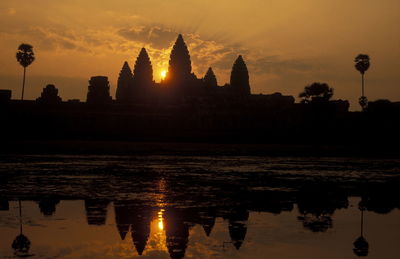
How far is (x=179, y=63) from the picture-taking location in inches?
5290

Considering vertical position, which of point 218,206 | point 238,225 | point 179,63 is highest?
point 179,63

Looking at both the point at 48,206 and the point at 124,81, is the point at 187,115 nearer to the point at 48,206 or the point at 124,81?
the point at 124,81

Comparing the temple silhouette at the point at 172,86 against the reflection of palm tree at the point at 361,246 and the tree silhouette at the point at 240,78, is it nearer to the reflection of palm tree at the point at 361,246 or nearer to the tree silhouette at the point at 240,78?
the tree silhouette at the point at 240,78

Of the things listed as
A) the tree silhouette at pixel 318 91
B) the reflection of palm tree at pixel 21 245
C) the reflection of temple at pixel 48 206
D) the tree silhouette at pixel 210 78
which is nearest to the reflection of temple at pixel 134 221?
the reflection of temple at pixel 48 206

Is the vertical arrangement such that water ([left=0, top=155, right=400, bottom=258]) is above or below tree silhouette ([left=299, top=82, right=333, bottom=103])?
below

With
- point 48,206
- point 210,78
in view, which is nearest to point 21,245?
point 48,206

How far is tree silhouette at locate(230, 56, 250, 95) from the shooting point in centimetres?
14212

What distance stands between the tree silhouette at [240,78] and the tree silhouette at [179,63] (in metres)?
13.7

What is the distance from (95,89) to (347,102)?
57183 millimetres

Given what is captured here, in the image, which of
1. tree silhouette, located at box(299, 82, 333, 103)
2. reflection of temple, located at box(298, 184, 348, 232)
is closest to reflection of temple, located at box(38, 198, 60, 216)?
reflection of temple, located at box(298, 184, 348, 232)

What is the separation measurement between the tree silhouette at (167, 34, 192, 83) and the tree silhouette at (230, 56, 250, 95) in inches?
541

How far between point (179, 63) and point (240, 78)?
17.4 m

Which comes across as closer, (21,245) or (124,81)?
(21,245)

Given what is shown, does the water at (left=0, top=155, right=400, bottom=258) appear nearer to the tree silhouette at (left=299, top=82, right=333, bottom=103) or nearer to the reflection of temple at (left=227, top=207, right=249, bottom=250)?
the reflection of temple at (left=227, top=207, right=249, bottom=250)
